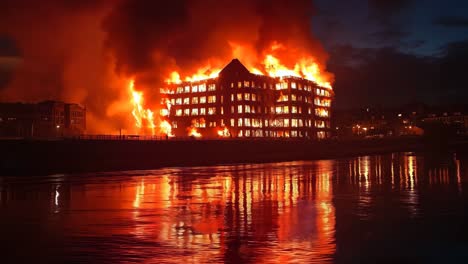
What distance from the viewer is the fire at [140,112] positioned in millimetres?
126000

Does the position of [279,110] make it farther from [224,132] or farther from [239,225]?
[239,225]

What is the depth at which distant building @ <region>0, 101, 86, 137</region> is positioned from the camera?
459ft

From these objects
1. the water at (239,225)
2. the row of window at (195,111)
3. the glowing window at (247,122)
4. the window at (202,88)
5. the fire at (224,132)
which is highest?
the window at (202,88)

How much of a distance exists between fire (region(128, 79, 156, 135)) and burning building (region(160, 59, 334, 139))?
9.95 m

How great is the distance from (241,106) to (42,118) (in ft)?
202

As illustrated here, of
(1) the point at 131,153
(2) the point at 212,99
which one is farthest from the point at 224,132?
(1) the point at 131,153

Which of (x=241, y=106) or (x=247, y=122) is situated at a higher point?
(x=241, y=106)

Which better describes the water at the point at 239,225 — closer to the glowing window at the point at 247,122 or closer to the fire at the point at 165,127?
the fire at the point at 165,127

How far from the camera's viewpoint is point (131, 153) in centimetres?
7688

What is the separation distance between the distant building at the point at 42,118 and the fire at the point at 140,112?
1831 cm

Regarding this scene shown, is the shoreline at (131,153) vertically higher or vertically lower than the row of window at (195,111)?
lower

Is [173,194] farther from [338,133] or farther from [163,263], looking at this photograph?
[338,133]

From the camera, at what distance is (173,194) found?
95.2ft

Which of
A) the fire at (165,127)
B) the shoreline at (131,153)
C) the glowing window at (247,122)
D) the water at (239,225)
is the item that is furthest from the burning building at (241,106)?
the water at (239,225)
